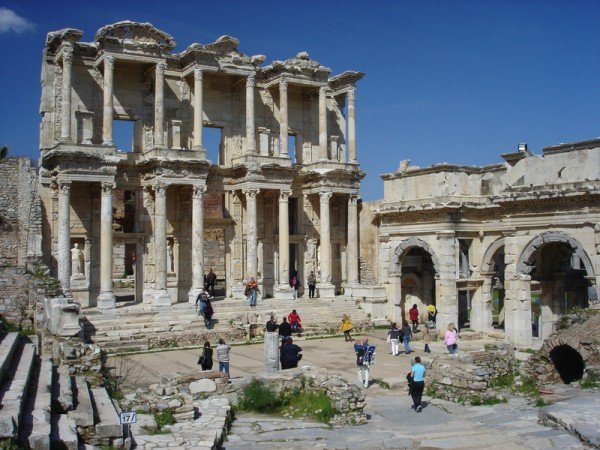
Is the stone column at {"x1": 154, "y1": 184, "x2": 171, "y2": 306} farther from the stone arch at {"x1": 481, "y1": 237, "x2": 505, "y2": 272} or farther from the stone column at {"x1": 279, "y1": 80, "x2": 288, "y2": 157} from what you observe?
the stone arch at {"x1": 481, "y1": 237, "x2": 505, "y2": 272}

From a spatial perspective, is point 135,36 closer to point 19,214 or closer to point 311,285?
point 19,214

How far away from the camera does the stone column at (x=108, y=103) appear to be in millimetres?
27516

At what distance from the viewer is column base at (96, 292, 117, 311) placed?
26516mm

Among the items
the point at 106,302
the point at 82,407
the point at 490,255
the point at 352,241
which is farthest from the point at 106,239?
the point at 82,407

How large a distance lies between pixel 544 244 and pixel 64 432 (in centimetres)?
1657

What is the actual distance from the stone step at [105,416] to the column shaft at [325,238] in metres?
18.3

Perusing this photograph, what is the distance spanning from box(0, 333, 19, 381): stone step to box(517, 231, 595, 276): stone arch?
50.4 ft

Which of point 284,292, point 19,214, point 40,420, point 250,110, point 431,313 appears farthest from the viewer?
point 250,110

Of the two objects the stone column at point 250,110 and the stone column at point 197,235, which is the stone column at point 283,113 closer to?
the stone column at point 250,110

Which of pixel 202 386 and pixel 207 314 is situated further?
pixel 207 314

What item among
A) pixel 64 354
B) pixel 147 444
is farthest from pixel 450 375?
pixel 64 354

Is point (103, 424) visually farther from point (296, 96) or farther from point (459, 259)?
point (296, 96)

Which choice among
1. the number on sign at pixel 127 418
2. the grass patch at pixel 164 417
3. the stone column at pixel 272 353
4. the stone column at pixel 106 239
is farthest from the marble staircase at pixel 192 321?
the number on sign at pixel 127 418

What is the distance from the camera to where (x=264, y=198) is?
3262 centimetres
